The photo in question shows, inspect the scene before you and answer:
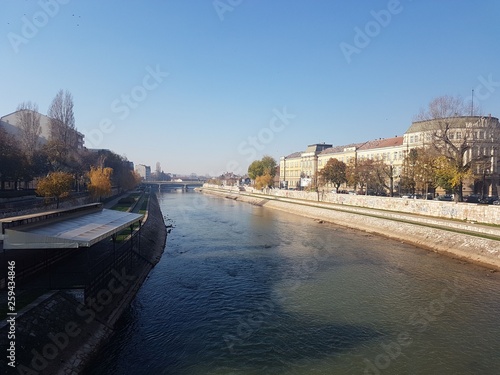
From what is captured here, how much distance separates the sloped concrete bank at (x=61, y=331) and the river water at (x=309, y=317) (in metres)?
0.68

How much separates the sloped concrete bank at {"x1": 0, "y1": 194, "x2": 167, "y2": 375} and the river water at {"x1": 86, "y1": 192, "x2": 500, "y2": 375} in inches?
26.8

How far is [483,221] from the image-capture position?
34312mm

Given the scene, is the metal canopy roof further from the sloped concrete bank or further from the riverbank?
the riverbank

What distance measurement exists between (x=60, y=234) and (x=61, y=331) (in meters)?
4.25

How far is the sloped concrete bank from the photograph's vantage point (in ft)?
32.7

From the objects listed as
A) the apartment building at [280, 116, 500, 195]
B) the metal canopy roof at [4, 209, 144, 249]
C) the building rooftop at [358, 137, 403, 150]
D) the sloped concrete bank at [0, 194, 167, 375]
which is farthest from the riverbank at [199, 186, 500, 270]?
the building rooftop at [358, 137, 403, 150]

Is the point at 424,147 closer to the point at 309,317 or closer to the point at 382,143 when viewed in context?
the point at 382,143

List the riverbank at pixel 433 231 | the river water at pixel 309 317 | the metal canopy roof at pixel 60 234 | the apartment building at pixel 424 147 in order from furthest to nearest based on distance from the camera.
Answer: the apartment building at pixel 424 147 < the riverbank at pixel 433 231 < the river water at pixel 309 317 < the metal canopy roof at pixel 60 234

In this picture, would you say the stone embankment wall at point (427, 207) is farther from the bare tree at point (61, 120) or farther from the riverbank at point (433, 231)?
the bare tree at point (61, 120)

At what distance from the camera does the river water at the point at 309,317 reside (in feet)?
41.9

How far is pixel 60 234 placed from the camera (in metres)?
14.1

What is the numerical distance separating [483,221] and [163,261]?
33536 millimetres

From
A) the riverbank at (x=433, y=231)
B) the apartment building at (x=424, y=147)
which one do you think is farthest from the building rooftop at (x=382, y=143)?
the riverbank at (x=433, y=231)

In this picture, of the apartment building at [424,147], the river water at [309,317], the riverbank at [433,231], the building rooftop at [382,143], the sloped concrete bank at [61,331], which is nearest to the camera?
the sloped concrete bank at [61,331]
